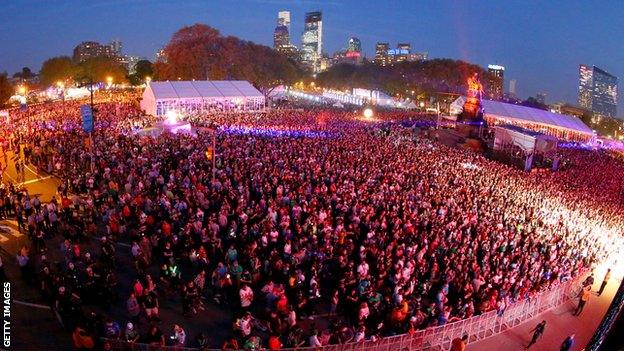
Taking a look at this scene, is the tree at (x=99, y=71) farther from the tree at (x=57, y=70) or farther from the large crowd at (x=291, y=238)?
the large crowd at (x=291, y=238)

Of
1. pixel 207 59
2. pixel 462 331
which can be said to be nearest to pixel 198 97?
pixel 207 59

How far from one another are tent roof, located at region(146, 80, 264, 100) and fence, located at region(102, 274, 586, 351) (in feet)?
122

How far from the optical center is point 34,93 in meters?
74.2

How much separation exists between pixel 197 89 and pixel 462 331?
1588 inches

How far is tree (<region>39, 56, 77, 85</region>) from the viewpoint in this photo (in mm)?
87562

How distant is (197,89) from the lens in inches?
1794

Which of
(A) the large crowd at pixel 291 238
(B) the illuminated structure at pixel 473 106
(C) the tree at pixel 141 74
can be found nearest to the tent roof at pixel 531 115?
(B) the illuminated structure at pixel 473 106

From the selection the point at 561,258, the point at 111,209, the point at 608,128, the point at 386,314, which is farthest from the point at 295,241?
the point at 608,128

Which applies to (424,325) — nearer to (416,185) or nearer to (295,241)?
(295,241)

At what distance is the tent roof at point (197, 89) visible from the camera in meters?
42.8

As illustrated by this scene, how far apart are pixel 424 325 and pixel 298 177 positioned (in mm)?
9824

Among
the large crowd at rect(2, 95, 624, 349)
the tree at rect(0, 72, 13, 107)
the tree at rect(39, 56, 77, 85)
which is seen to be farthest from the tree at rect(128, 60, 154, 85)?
the large crowd at rect(2, 95, 624, 349)

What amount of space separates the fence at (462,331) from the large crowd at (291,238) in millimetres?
227

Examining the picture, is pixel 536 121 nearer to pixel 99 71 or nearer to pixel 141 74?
pixel 141 74
